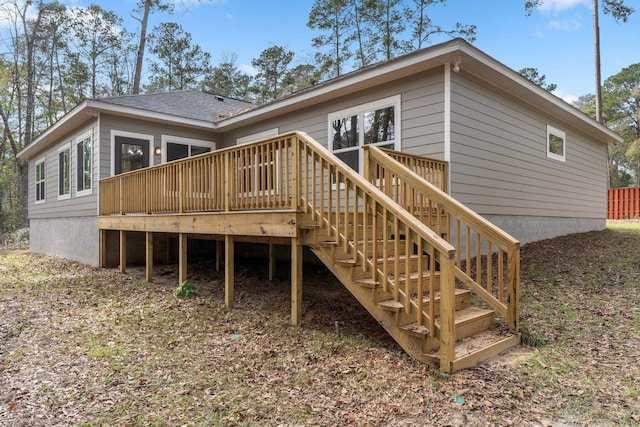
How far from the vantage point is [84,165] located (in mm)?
10047

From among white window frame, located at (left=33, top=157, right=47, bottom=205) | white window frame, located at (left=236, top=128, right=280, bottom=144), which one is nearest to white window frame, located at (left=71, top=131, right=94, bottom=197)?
white window frame, located at (left=236, top=128, right=280, bottom=144)

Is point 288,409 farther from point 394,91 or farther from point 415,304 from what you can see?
point 394,91

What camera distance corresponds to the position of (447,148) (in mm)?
6199

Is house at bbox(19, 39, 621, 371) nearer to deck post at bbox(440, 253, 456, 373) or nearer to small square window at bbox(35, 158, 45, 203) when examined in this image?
deck post at bbox(440, 253, 456, 373)

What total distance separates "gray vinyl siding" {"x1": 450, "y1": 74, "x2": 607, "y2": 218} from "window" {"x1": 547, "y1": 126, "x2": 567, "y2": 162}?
14cm

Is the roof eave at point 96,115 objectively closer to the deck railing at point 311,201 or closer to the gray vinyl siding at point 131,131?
the gray vinyl siding at point 131,131

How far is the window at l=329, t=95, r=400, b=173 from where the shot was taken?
22.5ft

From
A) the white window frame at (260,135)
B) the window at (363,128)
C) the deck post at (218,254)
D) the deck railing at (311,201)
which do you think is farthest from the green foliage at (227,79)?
the window at (363,128)

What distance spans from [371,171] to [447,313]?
2.27 metres

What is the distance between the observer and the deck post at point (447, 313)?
117 inches

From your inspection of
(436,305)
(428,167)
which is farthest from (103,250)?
(436,305)

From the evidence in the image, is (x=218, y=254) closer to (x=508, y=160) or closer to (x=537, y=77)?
(x=508, y=160)

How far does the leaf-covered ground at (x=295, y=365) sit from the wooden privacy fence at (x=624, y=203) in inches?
550

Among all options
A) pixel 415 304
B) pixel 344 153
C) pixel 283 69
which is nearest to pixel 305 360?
pixel 415 304
